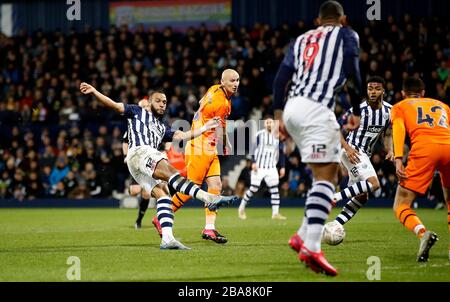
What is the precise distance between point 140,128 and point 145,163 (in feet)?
1.97

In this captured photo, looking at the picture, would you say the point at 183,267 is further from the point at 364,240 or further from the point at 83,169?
the point at 83,169

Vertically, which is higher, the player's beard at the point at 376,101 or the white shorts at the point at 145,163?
the player's beard at the point at 376,101

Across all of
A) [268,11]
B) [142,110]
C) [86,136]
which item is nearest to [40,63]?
[86,136]

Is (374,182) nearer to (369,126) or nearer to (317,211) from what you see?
(369,126)

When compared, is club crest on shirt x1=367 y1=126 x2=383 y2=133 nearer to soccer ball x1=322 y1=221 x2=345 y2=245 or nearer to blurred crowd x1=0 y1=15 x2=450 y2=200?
soccer ball x1=322 y1=221 x2=345 y2=245

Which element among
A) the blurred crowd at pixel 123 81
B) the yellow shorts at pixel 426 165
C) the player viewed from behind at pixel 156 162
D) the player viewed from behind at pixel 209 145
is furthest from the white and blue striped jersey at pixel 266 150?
the yellow shorts at pixel 426 165

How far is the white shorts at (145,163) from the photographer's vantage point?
9617mm

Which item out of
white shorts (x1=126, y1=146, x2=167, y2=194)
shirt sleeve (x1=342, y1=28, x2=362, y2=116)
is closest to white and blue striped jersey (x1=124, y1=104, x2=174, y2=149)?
white shorts (x1=126, y1=146, x2=167, y2=194)

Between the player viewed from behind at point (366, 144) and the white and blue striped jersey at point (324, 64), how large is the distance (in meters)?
3.76

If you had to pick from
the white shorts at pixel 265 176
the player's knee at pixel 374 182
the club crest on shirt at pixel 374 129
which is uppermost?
the club crest on shirt at pixel 374 129

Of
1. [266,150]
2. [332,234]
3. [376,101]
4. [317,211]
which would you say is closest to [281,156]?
[266,150]

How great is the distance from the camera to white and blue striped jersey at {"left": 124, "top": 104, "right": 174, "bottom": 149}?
9984mm

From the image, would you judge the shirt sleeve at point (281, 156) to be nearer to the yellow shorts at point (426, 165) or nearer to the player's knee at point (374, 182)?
the player's knee at point (374, 182)

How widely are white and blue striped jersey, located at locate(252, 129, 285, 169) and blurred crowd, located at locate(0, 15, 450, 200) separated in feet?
11.1
